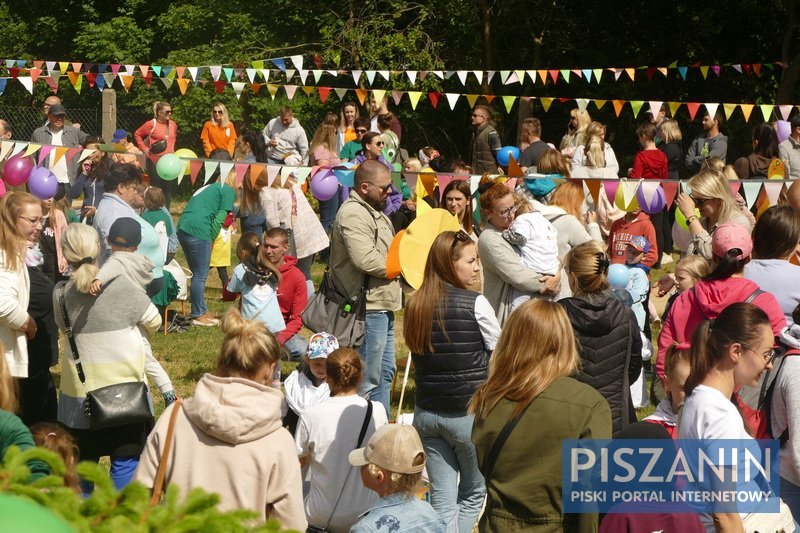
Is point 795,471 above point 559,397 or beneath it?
beneath

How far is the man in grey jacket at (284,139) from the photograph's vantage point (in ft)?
44.9

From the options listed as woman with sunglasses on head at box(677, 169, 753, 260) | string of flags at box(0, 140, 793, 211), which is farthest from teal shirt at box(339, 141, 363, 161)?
woman with sunglasses on head at box(677, 169, 753, 260)

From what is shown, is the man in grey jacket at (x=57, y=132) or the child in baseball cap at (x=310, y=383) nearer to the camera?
the child in baseball cap at (x=310, y=383)

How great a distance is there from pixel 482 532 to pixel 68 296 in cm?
262

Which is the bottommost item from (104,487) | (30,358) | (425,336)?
(30,358)

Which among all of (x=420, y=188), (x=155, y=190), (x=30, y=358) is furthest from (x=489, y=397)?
(x=155, y=190)

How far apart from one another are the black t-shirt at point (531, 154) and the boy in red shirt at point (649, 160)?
1071 millimetres

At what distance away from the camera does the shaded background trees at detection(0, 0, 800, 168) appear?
1930 centimetres

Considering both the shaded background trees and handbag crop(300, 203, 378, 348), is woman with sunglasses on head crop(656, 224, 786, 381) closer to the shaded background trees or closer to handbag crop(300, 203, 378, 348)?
handbag crop(300, 203, 378, 348)

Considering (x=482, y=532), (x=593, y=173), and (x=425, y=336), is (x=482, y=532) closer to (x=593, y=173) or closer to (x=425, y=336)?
(x=425, y=336)

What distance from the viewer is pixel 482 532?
3898 mm

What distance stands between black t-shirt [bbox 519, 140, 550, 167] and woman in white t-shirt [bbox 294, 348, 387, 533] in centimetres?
717

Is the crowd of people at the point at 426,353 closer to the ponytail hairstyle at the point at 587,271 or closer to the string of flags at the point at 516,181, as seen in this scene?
the ponytail hairstyle at the point at 587,271

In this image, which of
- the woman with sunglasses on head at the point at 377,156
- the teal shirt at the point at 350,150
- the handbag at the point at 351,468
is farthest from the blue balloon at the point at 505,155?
the handbag at the point at 351,468
